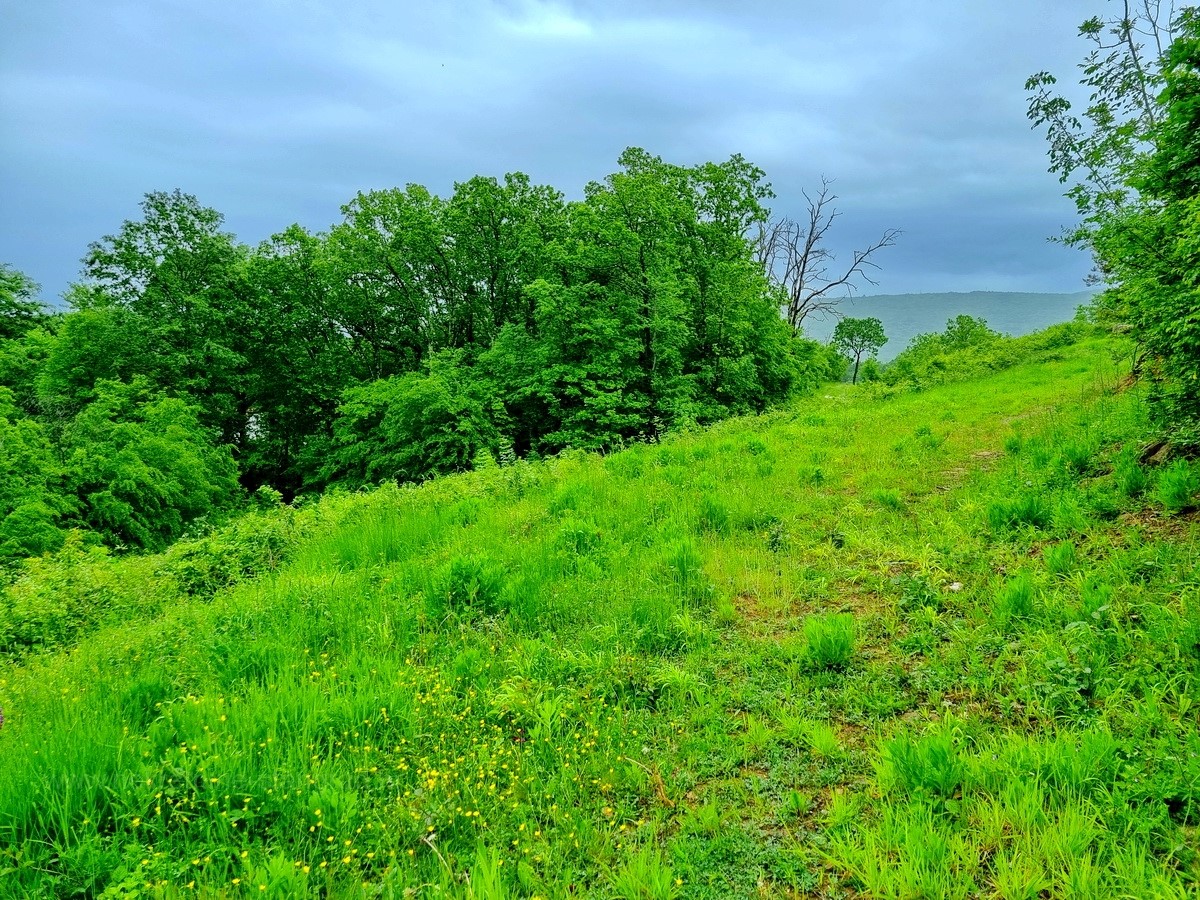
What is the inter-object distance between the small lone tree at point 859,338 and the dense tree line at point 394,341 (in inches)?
1880

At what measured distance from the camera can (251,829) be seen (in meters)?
2.54

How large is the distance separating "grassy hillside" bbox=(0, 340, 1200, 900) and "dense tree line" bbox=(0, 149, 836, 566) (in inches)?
517

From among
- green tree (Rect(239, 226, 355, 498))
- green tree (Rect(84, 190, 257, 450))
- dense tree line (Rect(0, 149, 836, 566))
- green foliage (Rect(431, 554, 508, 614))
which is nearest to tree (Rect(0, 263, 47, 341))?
dense tree line (Rect(0, 149, 836, 566))

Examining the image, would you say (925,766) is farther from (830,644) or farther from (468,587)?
(468,587)

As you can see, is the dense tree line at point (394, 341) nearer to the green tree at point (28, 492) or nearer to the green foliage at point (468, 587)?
the green tree at point (28, 492)

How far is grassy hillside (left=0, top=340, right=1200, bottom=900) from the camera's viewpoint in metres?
2.32

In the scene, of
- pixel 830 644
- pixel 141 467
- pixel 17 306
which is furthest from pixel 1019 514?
pixel 17 306

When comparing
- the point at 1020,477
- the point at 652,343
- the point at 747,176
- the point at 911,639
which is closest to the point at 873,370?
the point at 747,176

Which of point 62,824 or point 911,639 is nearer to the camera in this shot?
point 62,824

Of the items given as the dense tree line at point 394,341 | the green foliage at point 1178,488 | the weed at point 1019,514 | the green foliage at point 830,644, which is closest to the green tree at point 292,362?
the dense tree line at point 394,341

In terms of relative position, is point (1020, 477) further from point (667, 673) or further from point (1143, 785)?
point (667, 673)

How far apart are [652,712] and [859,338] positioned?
8337cm

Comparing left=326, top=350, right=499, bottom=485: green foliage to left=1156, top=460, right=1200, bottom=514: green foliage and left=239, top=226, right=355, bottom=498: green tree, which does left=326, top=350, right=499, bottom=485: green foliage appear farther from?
left=1156, top=460, right=1200, bottom=514: green foliage

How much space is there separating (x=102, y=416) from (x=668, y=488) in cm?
2165
